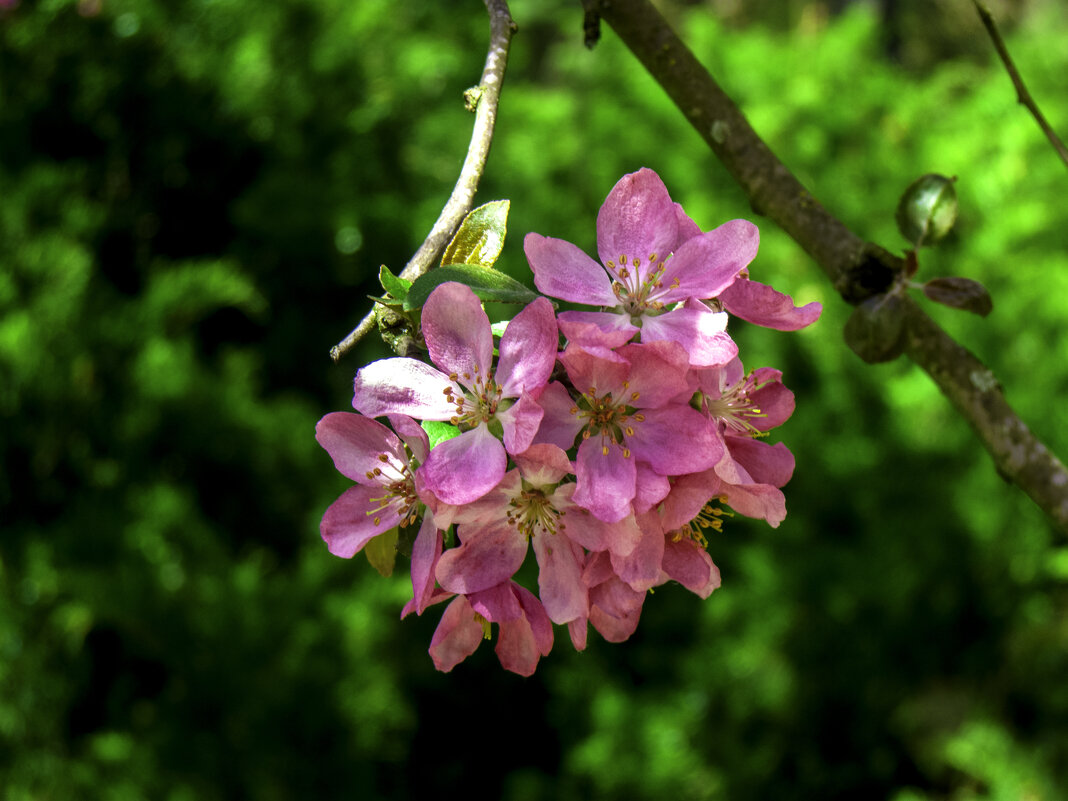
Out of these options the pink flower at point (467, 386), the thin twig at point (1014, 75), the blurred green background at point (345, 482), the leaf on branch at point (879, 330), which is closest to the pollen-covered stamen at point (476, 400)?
the pink flower at point (467, 386)

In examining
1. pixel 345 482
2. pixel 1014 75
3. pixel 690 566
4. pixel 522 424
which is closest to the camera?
pixel 522 424

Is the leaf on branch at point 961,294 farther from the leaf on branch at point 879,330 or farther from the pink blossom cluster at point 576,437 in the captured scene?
the pink blossom cluster at point 576,437

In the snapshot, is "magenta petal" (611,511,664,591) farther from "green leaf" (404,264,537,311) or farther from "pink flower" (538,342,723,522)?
"green leaf" (404,264,537,311)

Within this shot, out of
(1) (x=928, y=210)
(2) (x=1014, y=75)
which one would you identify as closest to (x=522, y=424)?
(1) (x=928, y=210)

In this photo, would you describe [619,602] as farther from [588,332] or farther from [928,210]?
[928,210]

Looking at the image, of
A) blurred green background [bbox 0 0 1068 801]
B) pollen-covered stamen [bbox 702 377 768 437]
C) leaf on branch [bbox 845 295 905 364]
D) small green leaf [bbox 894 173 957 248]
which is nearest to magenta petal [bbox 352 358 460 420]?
pollen-covered stamen [bbox 702 377 768 437]

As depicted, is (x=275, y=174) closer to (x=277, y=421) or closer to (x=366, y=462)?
(x=277, y=421)
